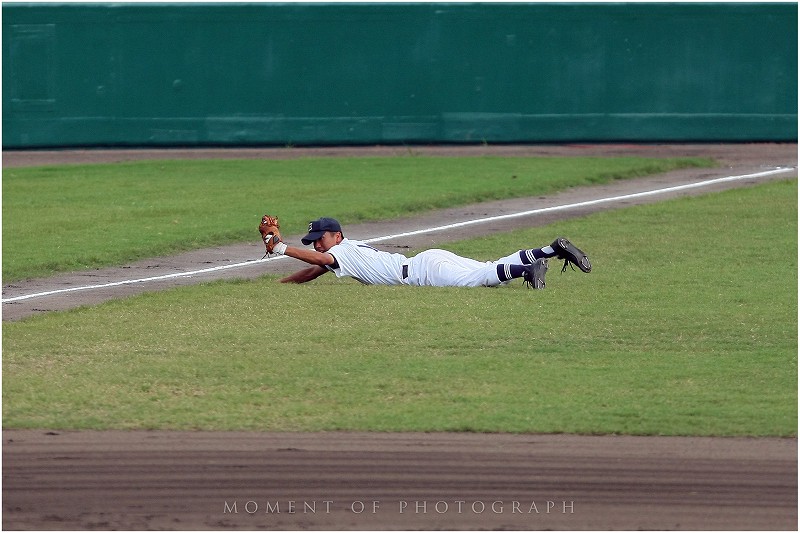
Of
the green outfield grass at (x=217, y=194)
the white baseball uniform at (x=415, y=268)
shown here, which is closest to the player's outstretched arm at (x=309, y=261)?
the white baseball uniform at (x=415, y=268)

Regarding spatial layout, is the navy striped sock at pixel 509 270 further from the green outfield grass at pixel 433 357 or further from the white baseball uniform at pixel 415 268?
the green outfield grass at pixel 433 357

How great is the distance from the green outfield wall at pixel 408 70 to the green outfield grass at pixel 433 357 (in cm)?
1233

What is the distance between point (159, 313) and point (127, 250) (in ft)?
13.0

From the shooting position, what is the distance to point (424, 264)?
13000 millimetres

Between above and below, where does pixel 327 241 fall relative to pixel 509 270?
above

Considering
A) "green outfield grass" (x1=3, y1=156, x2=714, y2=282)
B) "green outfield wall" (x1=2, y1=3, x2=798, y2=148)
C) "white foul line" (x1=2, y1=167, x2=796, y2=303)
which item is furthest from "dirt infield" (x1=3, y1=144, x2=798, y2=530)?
"green outfield wall" (x1=2, y1=3, x2=798, y2=148)

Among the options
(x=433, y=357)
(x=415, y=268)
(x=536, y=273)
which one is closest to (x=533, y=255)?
(x=536, y=273)

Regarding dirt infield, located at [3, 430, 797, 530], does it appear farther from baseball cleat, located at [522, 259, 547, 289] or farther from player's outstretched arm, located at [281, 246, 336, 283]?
baseball cleat, located at [522, 259, 547, 289]

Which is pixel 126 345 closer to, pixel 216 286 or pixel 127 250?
pixel 216 286

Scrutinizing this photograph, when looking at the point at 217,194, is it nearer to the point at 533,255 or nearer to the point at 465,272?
the point at 465,272

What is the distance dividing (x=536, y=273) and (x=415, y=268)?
1.19 m

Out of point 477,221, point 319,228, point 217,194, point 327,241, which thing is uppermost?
point 217,194

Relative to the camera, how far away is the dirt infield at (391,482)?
23.1 ft

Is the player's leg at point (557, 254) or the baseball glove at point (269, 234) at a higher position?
the baseball glove at point (269, 234)
